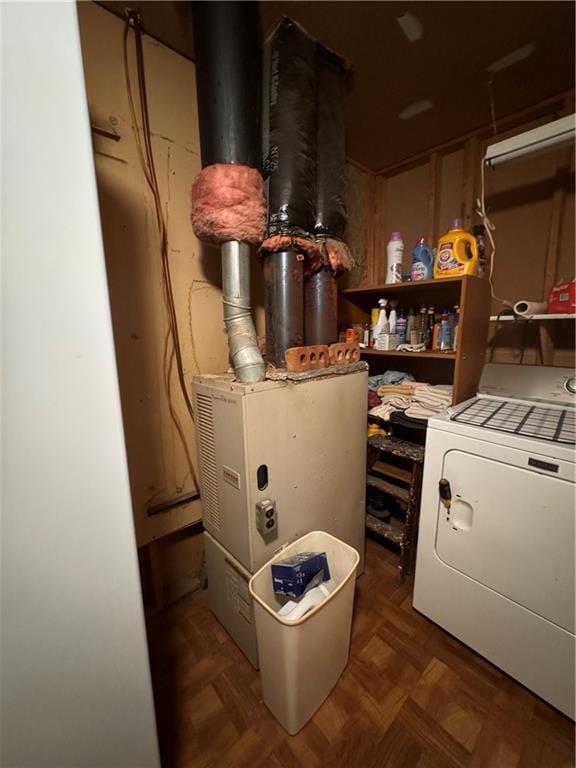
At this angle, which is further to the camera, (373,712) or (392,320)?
(392,320)

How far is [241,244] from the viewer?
3.48 ft

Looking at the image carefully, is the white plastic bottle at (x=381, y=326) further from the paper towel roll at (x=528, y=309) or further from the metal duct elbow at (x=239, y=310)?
the metal duct elbow at (x=239, y=310)

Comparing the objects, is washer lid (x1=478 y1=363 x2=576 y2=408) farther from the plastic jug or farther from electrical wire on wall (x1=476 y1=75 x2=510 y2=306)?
the plastic jug

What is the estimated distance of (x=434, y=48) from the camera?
113 cm

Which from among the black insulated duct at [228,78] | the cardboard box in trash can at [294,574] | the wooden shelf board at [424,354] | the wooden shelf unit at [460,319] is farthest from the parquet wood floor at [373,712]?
the black insulated duct at [228,78]

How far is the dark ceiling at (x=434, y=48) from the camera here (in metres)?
1.00

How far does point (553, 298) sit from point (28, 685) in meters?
2.06

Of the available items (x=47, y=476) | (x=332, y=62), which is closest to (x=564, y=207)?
(x=332, y=62)

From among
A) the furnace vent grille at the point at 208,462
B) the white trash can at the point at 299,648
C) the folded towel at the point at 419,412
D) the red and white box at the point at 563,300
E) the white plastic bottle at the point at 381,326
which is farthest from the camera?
the white plastic bottle at the point at 381,326

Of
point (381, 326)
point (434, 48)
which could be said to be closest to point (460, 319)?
point (381, 326)

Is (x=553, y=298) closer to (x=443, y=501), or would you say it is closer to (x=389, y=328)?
(x=389, y=328)

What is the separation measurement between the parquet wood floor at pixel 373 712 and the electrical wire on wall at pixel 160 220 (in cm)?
73

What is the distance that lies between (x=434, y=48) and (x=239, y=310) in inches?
50.2

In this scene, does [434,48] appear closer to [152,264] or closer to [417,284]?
[417,284]
